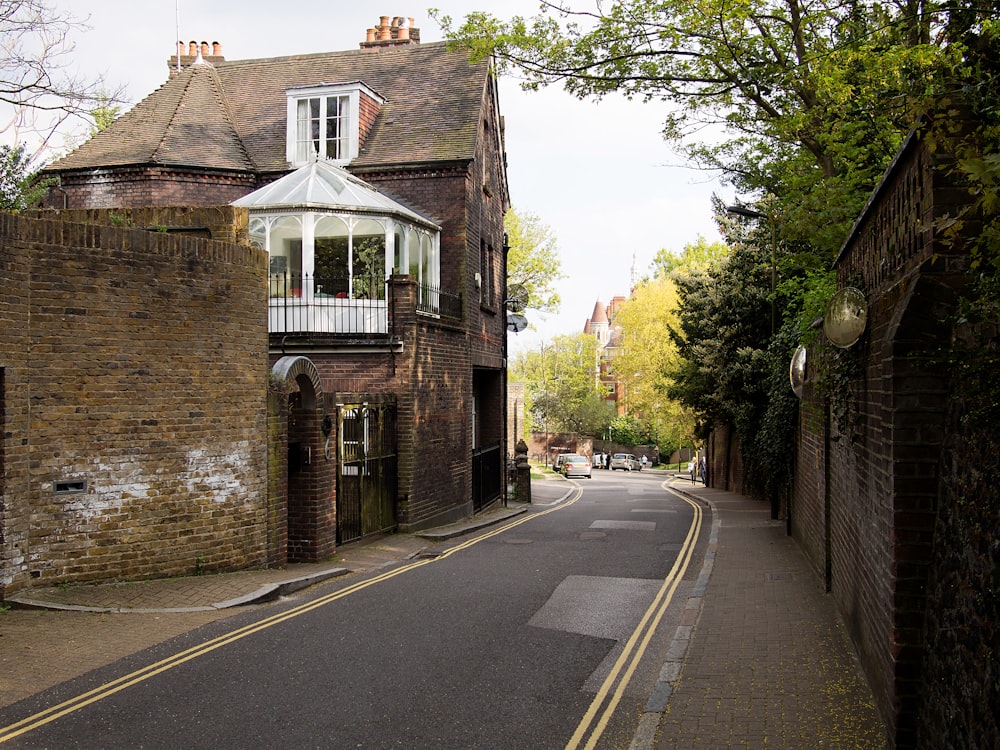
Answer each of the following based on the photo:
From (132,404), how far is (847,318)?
26.5ft

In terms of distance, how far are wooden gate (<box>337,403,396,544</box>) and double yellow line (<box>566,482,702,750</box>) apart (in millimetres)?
5475

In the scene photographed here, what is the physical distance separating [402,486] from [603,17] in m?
9.35

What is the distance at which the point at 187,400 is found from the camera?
1062 cm

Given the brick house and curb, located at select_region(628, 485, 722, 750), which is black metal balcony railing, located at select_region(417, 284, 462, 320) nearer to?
the brick house

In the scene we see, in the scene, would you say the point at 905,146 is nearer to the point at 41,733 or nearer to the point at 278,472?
the point at 41,733

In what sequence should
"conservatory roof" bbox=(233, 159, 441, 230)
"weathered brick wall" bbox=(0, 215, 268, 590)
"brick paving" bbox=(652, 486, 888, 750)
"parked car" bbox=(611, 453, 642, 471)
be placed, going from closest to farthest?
1. "brick paving" bbox=(652, 486, 888, 750)
2. "weathered brick wall" bbox=(0, 215, 268, 590)
3. "conservatory roof" bbox=(233, 159, 441, 230)
4. "parked car" bbox=(611, 453, 642, 471)

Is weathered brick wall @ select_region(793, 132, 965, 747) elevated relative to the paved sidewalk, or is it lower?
elevated

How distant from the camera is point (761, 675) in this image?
6.98 meters

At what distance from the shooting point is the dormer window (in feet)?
69.1

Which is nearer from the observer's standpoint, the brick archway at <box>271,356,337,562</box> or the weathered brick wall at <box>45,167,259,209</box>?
the brick archway at <box>271,356,337,562</box>

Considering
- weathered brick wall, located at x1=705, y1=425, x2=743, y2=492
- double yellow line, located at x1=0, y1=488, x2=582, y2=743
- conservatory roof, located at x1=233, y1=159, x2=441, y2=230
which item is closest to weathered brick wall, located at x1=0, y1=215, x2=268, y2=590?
double yellow line, located at x1=0, y1=488, x2=582, y2=743

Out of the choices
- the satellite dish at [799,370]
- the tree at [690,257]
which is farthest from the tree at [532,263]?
the satellite dish at [799,370]

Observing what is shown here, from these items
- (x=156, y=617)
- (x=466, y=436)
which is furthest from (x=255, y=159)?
(x=156, y=617)

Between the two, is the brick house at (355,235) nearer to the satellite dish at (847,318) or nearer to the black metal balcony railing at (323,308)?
the black metal balcony railing at (323,308)
